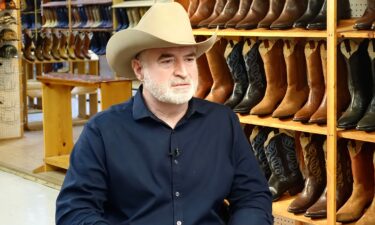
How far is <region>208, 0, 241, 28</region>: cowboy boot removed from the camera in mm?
3680

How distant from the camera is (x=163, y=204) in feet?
6.81

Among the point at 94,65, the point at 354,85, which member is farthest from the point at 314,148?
the point at 94,65

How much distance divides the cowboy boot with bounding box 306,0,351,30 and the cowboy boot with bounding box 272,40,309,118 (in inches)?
9.4

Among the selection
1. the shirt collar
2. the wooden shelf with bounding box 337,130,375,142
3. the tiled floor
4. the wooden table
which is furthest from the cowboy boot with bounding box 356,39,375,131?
the wooden table

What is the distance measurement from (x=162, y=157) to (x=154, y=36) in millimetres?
372

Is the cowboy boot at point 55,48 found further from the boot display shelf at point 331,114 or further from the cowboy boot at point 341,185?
the cowboy boot at point 341,185

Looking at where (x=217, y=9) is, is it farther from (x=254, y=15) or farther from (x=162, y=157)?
(x=162, y=157)

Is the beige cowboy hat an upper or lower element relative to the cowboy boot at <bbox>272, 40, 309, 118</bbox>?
upper

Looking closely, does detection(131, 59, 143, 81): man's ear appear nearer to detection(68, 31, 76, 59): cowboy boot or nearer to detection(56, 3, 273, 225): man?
detection(56, 3, 273, 225): man

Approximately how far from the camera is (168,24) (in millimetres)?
2158

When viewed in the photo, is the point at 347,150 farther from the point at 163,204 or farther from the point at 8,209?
the point at 8,209

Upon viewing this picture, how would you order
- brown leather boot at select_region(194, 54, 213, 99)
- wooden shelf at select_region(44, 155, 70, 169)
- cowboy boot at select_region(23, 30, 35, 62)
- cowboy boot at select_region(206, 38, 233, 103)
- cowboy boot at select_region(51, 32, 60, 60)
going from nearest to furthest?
cowboy boot at select_region(206, 38, 233, 103), brown leather boot at select_region(194, 54, 213, 99), wooden shelf at select_region(44, 155, 70, 169), cowboy boot at select_region(23, 30, 35, 62), cowboy boot at select_region(51, 32, 60, 60)

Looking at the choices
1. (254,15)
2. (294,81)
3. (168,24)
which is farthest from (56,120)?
(168,24)

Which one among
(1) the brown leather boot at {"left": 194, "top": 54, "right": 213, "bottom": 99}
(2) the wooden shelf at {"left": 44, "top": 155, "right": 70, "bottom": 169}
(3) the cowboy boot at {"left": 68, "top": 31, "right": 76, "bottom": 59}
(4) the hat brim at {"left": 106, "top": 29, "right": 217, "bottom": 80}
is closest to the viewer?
(4) the hat brim at {"left": 106, "top": 29, "right": 217, "bottom": 80}
